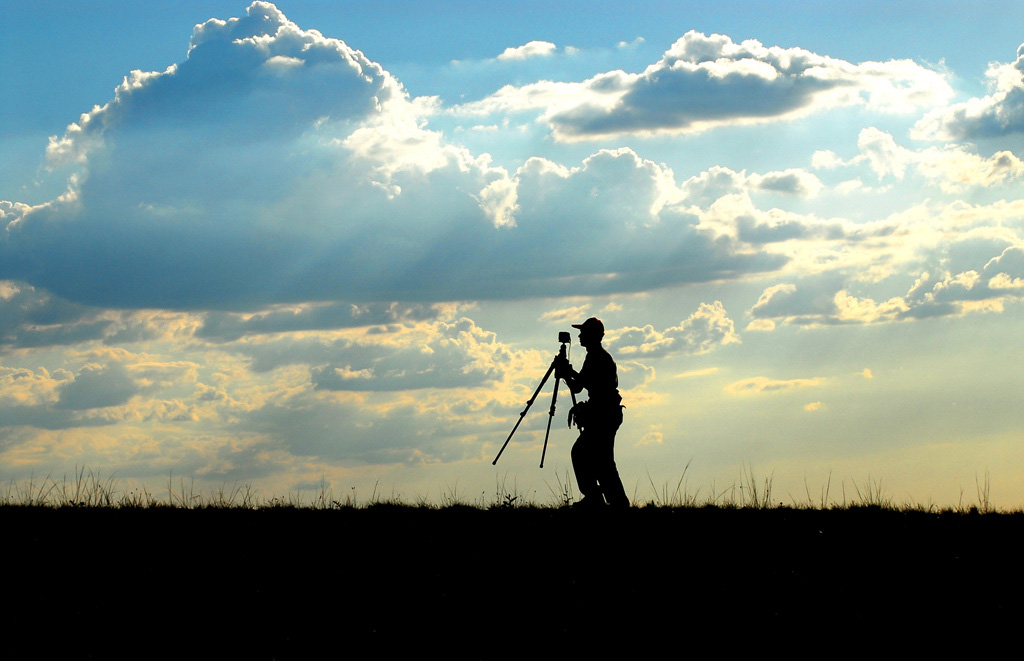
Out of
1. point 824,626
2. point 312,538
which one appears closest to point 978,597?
point 824,626

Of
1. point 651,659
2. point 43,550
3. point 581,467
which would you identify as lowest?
point 651,659

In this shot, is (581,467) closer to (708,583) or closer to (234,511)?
(708,583)

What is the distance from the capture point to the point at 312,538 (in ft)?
35.6

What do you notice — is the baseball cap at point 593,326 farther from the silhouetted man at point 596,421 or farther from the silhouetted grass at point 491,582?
the silhouetted grass at point 491,582

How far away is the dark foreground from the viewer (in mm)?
7367

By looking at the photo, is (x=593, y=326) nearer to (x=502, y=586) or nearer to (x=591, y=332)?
(x=591, y=332)

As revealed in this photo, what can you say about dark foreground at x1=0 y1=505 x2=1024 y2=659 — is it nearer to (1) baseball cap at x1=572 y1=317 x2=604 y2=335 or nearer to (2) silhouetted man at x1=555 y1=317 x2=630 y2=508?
(2) silhouetted man at x1=555 y1=317 x2=630 y2=508

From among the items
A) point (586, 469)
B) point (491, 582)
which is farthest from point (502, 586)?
point (586, 469)

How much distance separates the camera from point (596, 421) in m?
13.1

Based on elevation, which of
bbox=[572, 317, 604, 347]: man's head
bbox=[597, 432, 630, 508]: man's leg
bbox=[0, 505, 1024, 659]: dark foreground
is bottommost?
bbox=[0, 505, 1024, 659]: dark foreground

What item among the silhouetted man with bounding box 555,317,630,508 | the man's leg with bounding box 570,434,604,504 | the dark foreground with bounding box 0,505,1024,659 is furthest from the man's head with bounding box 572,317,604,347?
the dark foreground with bounding box 0,505,1024,659

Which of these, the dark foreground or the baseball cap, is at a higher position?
the baseball cap

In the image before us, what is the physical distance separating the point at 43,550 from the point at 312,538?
10.0 feet

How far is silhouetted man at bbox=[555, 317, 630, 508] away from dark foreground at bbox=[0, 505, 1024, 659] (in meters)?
0.68
